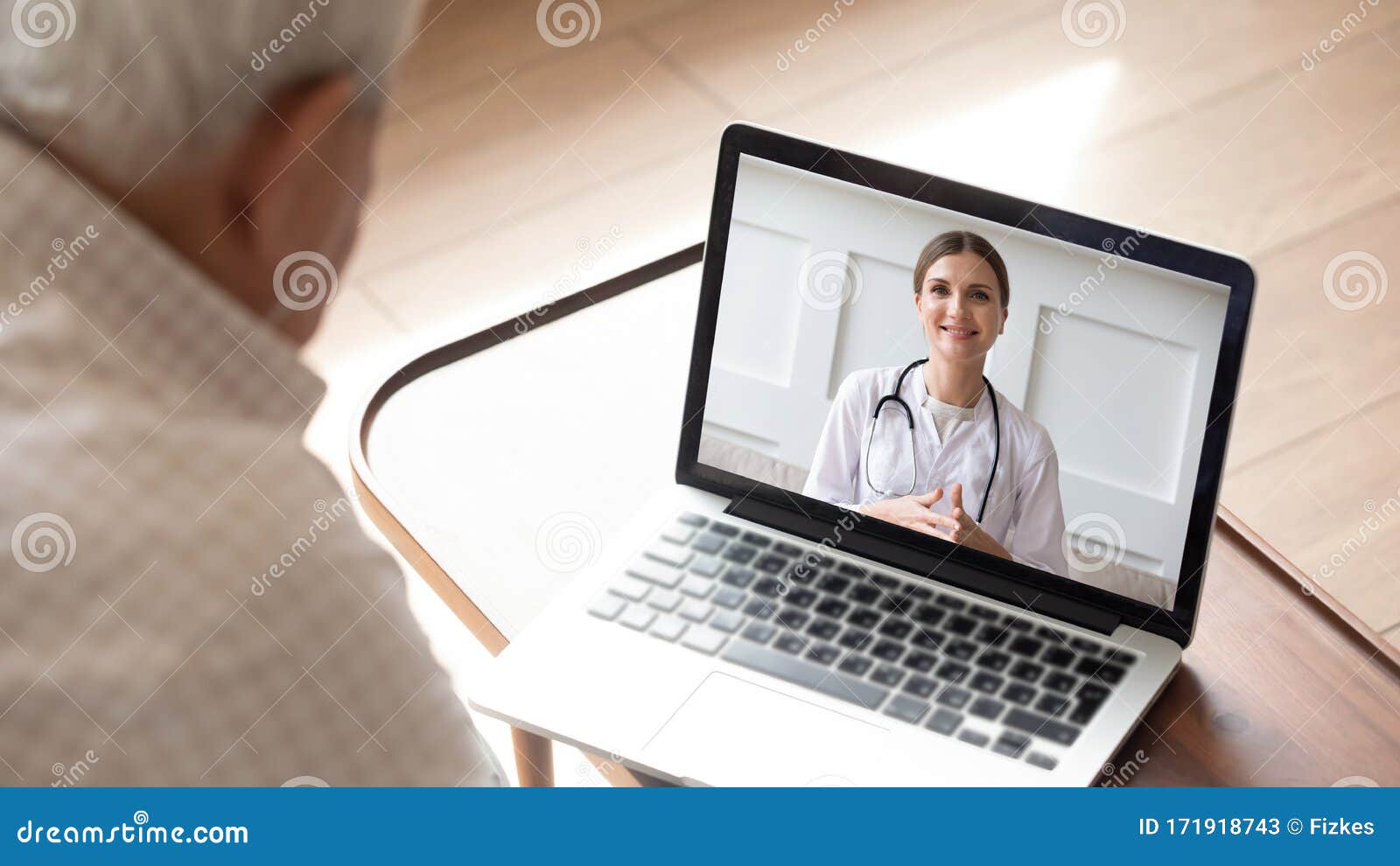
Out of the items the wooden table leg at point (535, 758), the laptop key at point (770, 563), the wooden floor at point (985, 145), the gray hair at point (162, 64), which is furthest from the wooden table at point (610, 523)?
the wooden floor at point (985, 145)

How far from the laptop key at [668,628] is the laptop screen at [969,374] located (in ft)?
0.37

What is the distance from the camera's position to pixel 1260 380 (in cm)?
180

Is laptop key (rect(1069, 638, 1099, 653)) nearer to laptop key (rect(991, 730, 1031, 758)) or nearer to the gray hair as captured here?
laptop key (rect(991, 730, 1031, 758))

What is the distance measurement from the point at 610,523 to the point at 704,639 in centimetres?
13

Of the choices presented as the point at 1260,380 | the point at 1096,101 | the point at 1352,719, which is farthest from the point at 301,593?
the point at 1096,101

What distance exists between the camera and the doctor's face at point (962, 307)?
835 mm

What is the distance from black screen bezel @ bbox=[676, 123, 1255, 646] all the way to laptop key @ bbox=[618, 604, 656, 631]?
Answer: 0.11 meters

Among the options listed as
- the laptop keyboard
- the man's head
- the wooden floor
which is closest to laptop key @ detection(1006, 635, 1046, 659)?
the laptop keyboard

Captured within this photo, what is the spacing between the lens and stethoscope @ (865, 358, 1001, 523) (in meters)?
0.84

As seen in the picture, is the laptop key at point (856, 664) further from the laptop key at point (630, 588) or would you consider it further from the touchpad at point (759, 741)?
the laptop key at point (630, 588)

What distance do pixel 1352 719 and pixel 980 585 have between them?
0.22m

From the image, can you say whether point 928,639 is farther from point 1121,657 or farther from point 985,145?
point 985,145

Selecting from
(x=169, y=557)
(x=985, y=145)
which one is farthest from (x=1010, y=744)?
(x=985, y=145)

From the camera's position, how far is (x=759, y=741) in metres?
0.79
